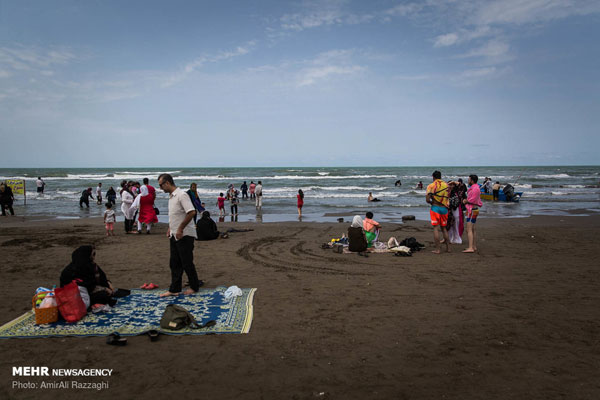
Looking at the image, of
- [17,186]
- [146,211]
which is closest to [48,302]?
[146,211]

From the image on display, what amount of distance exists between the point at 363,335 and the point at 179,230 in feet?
9.57

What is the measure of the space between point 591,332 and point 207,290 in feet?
16.8

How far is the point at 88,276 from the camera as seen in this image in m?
4.86

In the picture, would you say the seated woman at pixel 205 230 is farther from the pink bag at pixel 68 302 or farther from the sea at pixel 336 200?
the pink bag at pixel 68 302

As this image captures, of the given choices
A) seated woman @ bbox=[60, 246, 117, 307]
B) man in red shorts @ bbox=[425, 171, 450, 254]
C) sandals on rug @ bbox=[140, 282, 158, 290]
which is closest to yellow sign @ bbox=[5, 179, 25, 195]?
sandals on rug @ bbox=[140, 282, 158, 290]

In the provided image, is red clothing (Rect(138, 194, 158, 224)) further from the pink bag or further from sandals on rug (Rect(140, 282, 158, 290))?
the pink bag

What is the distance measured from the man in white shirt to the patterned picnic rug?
14.2 inches

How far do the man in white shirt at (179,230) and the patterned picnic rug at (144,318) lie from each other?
1.18 feet

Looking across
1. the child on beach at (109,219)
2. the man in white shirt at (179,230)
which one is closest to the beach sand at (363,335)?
the man in white shirt at (179,230)

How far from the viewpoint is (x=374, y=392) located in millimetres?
3105

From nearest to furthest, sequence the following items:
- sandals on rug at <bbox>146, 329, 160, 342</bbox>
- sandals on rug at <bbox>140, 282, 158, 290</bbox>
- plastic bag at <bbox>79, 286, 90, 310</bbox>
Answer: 1. sandals on rug at <bbox>146, 329, 160, 342</bbox>
2. plastic bag at <bbox>79, 286, 90, 310</bbox>
3. sandals on rug at <bbox>140, 282, 158, 290</bbox>

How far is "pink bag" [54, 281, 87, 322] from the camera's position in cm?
447

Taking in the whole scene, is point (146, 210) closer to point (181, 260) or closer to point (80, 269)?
point (181, 260)

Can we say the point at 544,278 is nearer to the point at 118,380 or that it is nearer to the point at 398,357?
the point at 398,357
